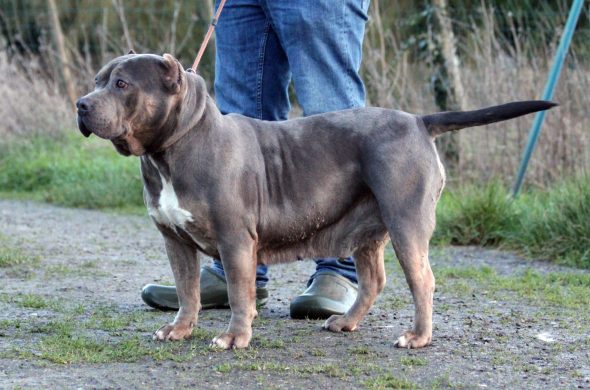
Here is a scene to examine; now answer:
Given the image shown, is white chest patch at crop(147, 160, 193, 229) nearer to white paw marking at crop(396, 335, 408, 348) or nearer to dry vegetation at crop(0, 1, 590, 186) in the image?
white paw marking at crop(396, 335, 408, 348)

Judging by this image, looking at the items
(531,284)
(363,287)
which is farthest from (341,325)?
(531,284)

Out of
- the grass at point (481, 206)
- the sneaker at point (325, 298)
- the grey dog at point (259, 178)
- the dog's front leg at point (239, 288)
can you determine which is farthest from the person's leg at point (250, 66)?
the grass at point (481, 206)

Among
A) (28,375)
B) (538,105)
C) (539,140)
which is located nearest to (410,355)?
(538,105)

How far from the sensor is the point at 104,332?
13.1ft

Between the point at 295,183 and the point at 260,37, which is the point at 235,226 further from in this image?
the point at 260,37

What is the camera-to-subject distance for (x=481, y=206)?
21.5 feet

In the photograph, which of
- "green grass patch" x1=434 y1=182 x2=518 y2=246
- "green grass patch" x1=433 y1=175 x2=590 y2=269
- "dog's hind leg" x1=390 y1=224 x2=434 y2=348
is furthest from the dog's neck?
"green grass patch" x1=434 y1=182 x2=518 y2=246

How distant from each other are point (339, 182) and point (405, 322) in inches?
31.5

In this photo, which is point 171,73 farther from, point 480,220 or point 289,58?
point 480,220

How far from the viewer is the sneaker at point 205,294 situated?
14.6 ft

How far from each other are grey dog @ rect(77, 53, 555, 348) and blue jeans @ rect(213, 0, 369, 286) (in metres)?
0.51

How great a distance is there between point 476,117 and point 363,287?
862 mm

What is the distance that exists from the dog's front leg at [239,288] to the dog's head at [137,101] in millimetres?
492

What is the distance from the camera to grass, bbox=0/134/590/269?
5.97 meters
